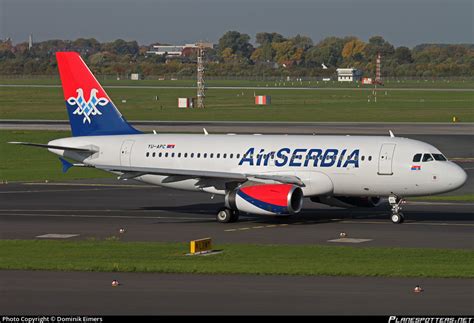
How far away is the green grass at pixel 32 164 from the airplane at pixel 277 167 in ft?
61.3

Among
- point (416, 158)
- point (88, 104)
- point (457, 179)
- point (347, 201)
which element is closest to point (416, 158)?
point (416, 158)

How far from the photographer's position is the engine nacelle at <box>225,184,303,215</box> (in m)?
49.7

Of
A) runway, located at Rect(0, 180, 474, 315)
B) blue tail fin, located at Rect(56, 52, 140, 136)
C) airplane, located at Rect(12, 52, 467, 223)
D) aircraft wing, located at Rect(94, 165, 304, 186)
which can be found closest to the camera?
runway, located at Rect(0, 180, 474, 315)

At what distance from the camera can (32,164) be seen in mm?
83812

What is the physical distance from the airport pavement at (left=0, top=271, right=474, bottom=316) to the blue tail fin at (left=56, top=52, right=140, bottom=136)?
2275cm

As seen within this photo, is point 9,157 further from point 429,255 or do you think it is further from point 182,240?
point 429,255

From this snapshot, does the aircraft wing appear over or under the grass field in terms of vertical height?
over

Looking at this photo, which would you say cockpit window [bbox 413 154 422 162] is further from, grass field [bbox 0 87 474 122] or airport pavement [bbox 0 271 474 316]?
grass field [bbox 0 87 474 122]

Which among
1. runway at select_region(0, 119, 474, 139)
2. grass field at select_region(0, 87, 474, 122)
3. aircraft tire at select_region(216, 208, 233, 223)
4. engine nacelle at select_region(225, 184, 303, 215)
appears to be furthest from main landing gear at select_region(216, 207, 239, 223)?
grass field at select_region(0, 87, 474, 122)

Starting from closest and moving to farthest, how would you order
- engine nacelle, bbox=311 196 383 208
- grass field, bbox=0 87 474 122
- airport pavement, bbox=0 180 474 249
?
airport pavement, bbox=0 180 474 249
engine nacelle, bbox=311 196 383 208
grass field, bbox=0 87 474 122

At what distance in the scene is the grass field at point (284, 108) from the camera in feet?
456

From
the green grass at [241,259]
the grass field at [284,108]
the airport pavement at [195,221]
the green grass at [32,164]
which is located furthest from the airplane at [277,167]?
the grass field at [284,108]

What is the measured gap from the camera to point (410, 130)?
4469 inches

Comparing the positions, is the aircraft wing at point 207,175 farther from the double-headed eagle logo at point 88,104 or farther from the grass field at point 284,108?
the grass field at point 284,108
